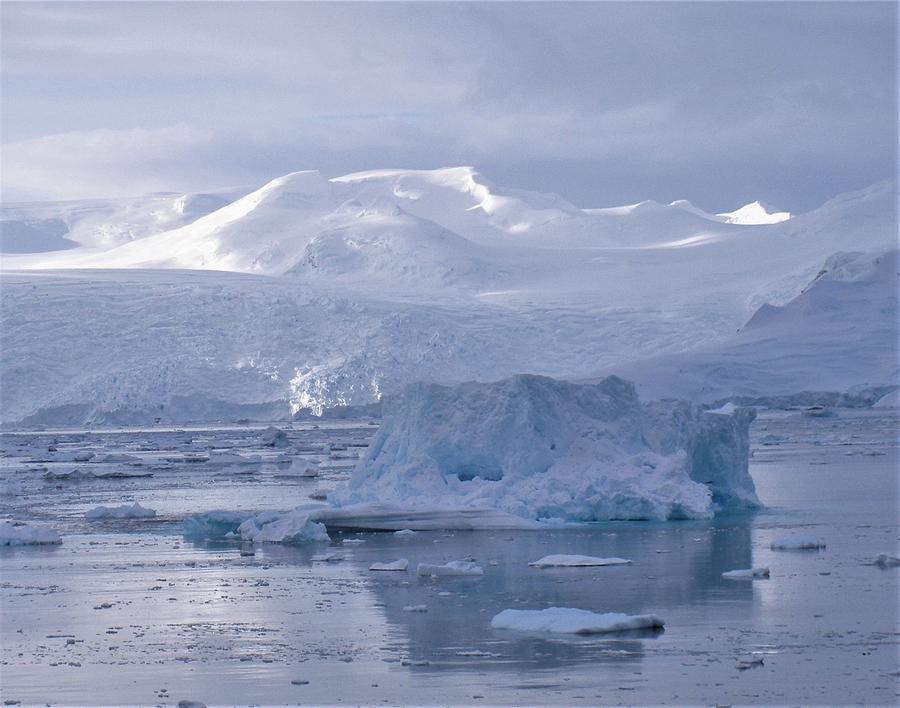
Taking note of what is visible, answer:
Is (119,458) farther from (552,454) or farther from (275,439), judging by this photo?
(552,454)

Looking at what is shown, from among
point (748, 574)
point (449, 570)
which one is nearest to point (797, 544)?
point (748, 574)

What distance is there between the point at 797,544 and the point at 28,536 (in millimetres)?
6704

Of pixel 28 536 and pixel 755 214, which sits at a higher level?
pixel 755 214

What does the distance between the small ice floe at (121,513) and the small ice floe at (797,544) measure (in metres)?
6.94

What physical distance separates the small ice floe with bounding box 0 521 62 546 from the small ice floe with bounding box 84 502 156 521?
210 centimetres

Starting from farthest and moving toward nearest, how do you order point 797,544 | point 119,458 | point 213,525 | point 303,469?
1. point 119,458
2. point 303,469
3. point 213,525
4. point 797,544

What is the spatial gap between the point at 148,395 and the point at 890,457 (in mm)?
26593

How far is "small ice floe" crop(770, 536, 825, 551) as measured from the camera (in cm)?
1155

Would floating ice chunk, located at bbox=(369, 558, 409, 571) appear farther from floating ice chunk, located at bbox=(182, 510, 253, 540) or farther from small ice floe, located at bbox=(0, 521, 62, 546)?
small ice floe, located at bbox=(0, 521, 62, 546)

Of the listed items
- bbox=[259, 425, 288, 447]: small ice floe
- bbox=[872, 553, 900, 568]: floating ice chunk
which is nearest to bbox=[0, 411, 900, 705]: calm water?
bbox=[872, 553, 900, 568]: floating ice chunk

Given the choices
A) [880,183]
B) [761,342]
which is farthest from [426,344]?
[880,183]

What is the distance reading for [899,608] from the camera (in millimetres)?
8578

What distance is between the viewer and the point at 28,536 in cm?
1320

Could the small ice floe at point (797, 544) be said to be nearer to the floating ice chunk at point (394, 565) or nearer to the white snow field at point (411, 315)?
the floating ice chunk at point (394, 565)
